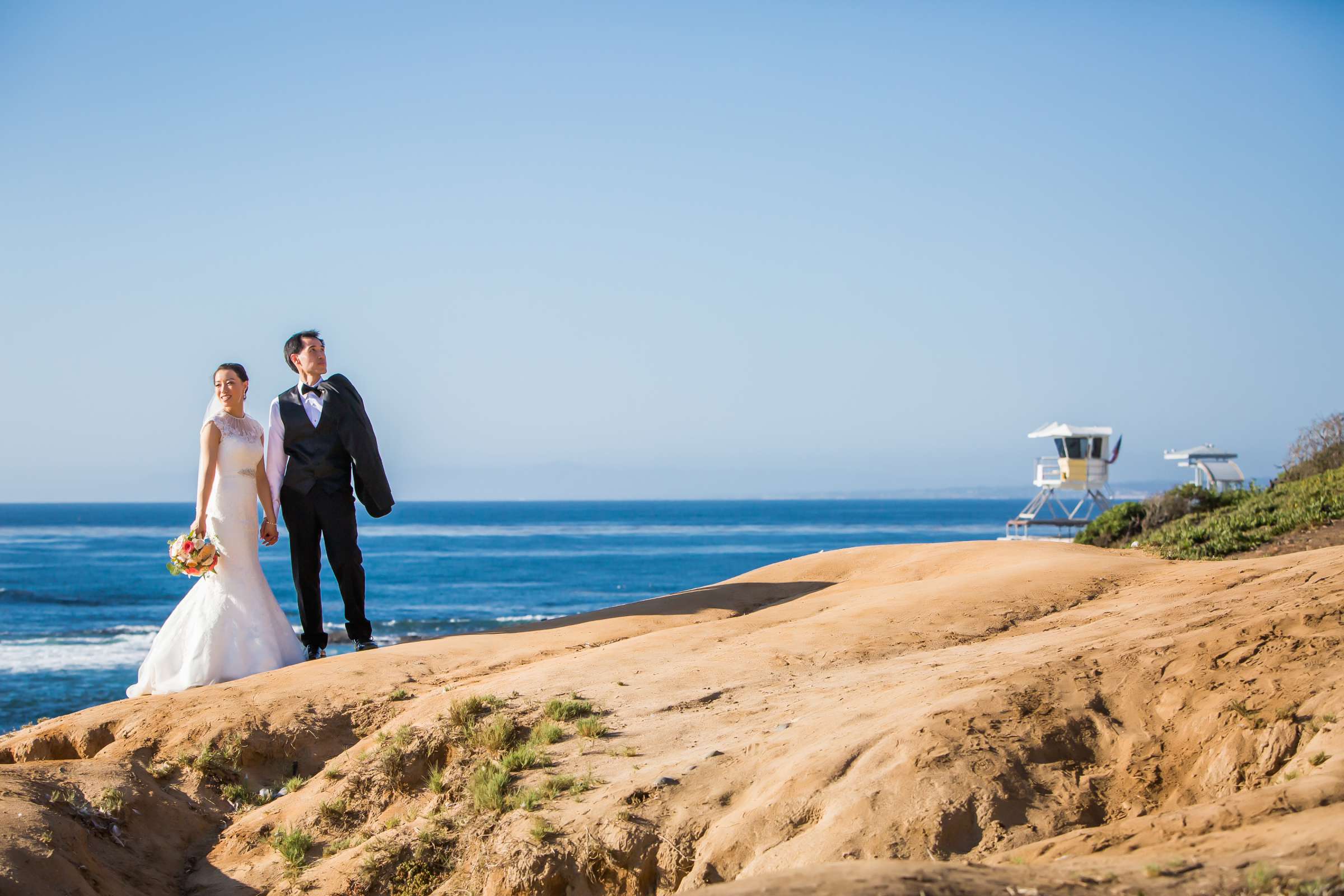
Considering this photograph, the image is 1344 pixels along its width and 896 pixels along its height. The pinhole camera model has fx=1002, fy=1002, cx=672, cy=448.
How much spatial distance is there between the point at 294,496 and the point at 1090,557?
7.39 metres

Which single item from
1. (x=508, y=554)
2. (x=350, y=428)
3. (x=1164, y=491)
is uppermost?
(x=350, y=428)

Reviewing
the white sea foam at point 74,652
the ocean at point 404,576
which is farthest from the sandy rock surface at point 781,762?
the white sea foam at point 74,652

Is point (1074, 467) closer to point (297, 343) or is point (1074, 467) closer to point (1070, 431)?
point (1070, 431)

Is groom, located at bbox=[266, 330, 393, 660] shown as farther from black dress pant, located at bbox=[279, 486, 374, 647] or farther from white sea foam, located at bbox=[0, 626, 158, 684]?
white sea foam, located at bbox=[0, 626, 158, 684]

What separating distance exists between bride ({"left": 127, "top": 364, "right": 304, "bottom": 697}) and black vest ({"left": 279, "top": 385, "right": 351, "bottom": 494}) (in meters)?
0.24

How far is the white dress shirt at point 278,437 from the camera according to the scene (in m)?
8.49

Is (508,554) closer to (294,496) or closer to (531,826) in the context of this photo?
(294,496)

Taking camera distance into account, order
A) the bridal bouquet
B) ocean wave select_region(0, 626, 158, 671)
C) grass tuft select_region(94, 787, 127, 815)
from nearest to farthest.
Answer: grass tuft select_region(94, 787, 127, 815) → the bridal bouquet → ocean wave select_region(0, 626, 158, 671)

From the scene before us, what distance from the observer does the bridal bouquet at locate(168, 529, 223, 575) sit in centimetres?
786

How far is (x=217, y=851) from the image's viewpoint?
18.0 feet

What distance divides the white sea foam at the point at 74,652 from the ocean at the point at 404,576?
76 millimetres

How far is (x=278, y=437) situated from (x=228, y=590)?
4.37 ft

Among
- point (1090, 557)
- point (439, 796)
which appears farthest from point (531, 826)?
point (1090, 557)

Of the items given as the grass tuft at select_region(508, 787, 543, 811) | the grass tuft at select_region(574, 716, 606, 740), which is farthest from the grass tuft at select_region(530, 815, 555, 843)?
the grass tuft at select_region(574, 716, 606, 740)
